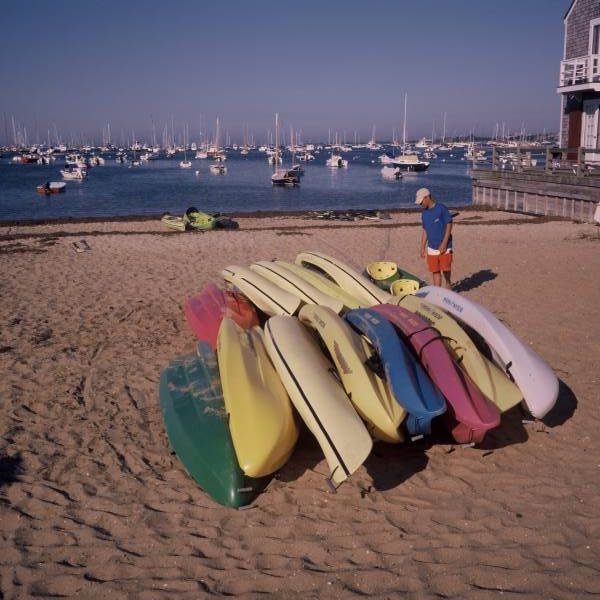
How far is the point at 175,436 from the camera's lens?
193 inches

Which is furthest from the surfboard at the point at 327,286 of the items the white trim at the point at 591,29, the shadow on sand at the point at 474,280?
the white trim at the point at 591,29

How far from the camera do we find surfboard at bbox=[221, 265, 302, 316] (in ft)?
22.2

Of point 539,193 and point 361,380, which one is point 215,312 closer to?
point 361,380

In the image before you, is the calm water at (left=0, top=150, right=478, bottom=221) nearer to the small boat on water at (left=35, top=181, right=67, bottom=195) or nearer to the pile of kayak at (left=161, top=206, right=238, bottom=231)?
the small boat on water at (left=35, top=181, right=67, bottom=195)

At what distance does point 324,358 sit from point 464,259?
891cm

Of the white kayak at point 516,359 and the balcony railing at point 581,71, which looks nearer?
the white kayak at point 516,359

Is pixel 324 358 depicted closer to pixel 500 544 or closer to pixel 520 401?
pixel 520 401

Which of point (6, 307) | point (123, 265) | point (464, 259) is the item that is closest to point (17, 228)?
point (123, 265)

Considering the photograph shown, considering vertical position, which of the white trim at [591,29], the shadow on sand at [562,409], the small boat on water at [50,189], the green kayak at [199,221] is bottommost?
the shadow on sand at [562,409]

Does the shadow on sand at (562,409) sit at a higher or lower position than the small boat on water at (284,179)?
lower

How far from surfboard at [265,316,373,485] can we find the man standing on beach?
3.68 metres

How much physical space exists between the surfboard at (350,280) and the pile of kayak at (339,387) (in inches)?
30.5

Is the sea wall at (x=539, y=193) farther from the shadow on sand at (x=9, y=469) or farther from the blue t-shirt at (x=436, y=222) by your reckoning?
the shadow on sand at (x=9, y=469)

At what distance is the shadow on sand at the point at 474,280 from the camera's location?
10.5 m
